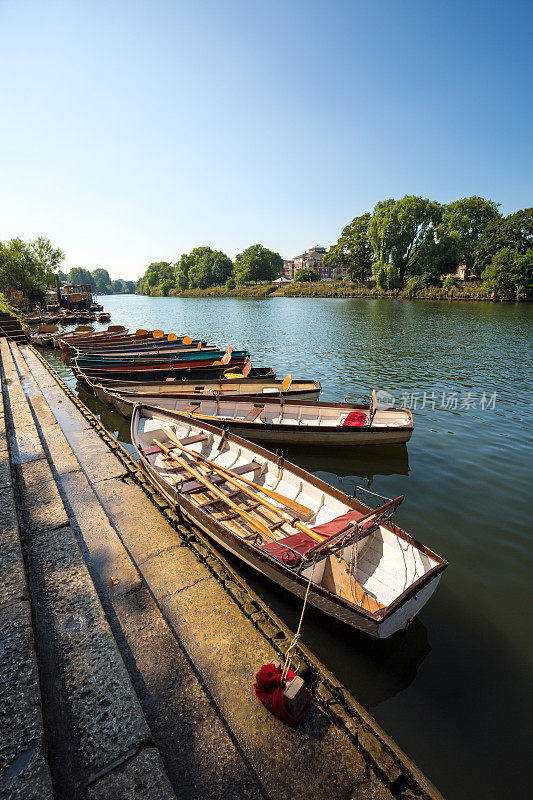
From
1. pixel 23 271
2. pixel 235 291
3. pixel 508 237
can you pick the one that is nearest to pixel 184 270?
pixel 235 291

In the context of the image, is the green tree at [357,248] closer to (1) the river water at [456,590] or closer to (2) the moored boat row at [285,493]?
(1) the river water at [456,590]

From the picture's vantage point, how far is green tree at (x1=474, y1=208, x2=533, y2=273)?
241 ft

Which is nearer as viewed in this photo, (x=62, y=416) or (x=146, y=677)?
(x=146, y=677)

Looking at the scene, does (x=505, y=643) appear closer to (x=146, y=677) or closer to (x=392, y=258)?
(x=146, y=677)

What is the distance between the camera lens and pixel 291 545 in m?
5.85

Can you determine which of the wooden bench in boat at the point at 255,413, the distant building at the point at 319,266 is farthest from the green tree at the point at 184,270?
the wooden bench in boat at the point at 255,413

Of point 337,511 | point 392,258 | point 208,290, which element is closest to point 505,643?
point 337,511

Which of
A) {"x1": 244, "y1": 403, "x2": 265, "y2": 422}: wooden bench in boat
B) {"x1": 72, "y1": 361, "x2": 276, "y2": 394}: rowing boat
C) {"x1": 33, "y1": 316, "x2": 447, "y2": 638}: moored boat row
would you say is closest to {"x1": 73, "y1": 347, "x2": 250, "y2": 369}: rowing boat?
{"x1": 72, "y1": 361, "x2": 276, "y2": 394}: rowing boat

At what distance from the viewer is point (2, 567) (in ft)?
14.4

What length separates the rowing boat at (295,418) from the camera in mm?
11867

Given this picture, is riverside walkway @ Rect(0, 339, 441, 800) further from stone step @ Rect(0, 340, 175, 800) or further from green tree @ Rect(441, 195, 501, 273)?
green tree @ Rect(441, 195, 501, 273)

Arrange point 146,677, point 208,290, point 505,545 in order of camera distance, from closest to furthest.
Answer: point 146,677, point 505,545, point 208,290

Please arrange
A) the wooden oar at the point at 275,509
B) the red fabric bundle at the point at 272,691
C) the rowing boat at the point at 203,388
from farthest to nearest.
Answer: the rowing boat at the point at 203,388
the wooden oar at the point at 275,509
the red fabric bundle at the point at 272,691

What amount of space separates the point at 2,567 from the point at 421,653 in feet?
21.5
